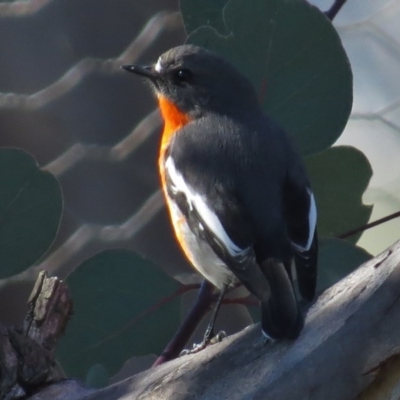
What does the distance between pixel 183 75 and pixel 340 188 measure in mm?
316

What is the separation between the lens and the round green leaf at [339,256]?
3.88ft

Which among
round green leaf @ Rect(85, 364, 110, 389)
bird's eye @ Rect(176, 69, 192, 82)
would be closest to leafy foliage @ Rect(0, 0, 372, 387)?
round green leaf @ Rect(85, 364, 110, 389)

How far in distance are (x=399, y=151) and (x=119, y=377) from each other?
134cm

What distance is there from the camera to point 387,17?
9.68 ft

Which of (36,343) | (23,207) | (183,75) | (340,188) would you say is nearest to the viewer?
(36,343)

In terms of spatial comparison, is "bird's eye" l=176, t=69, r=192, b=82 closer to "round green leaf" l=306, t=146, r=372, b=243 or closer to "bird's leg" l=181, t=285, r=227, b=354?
"round green leaf" l=306, t=146, r=372, b=243

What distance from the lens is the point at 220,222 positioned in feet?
3.44

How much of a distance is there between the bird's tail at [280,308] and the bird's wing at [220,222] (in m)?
0.01

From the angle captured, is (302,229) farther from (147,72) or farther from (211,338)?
(147,72)

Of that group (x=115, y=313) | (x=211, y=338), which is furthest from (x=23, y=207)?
(x=211, y=338)

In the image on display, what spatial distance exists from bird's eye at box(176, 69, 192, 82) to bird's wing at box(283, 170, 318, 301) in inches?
11.9

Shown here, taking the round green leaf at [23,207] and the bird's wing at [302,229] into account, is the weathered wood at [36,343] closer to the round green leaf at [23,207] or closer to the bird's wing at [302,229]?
the round green leaf at [23,207]

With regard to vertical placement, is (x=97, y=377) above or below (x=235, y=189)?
below

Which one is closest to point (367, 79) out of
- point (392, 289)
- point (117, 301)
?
point (117, 301)
